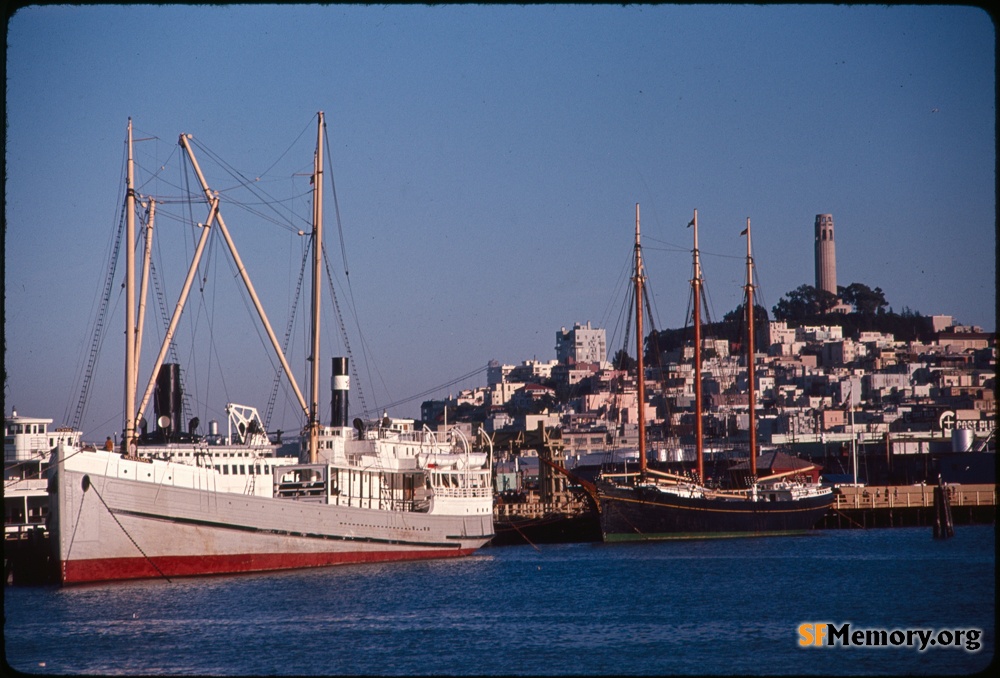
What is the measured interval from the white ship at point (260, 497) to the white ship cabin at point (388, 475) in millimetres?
55

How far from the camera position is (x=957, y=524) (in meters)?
69.4

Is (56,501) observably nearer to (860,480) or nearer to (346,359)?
(346,359)

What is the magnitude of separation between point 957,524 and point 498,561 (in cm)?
3346

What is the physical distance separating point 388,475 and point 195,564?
35.6 feet

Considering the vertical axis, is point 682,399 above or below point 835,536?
above

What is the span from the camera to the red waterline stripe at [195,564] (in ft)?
125

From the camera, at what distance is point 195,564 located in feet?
132

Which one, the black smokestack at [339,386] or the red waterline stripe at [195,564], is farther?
the black smokestack at [339,386]

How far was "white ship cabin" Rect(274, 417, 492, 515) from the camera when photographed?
45.3m

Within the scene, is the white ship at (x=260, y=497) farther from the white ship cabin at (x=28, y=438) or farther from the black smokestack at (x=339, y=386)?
the white ship cabin at (x=28, y=438)

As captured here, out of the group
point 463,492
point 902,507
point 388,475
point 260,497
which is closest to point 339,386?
point 388,475

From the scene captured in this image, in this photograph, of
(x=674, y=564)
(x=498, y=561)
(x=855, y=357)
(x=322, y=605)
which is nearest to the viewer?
(x=322, y=605)

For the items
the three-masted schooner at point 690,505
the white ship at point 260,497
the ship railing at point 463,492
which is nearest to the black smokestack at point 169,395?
the white ship at point 260,497

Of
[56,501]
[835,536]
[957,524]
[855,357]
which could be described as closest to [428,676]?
[56,501]
